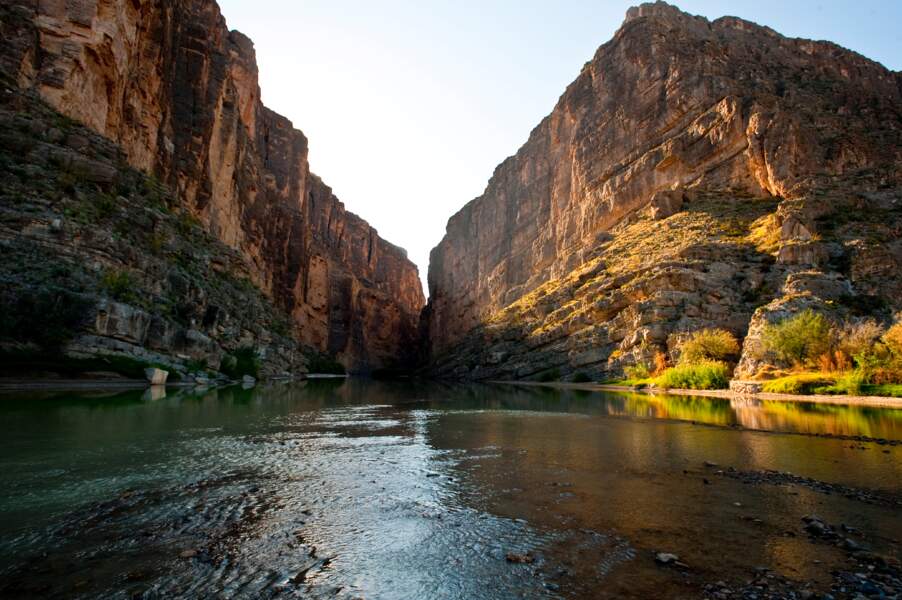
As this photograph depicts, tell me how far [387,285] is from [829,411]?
158m

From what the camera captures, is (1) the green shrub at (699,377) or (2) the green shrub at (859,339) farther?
(1) the green shrub at (699,377)

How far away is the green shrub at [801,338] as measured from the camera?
101 ft

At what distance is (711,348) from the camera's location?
131 feet

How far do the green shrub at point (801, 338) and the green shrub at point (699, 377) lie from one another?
3821 millimetres

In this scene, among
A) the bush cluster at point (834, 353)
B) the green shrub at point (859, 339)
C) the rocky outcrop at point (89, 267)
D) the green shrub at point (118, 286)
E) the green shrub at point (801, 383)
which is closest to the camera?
the bush cluster at point (834, 353)

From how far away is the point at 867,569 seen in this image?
4961 mm

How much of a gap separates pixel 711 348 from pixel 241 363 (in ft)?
132

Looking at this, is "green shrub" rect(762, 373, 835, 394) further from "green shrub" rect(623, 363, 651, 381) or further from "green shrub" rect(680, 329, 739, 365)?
"green shrub" rect(623, 363, 651, 381)

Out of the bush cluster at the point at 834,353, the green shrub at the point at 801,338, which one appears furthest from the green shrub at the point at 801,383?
the green shrub at the point at 801,338

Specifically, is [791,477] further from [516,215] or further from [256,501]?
[516,215]

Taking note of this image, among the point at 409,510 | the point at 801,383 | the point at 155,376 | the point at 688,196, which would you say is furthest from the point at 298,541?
the point at 688,196

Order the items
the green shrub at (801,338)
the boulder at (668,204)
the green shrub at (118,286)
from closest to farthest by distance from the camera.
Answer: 1. the green shrub at (801,338)
2. the green shrub at (118,286)
3. the boulder at (668,204)

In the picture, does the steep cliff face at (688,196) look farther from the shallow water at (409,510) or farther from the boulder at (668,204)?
the shallow water at (409,510)

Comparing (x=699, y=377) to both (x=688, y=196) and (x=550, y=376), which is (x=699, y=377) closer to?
(x=550, y=376)
